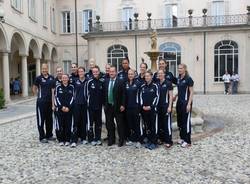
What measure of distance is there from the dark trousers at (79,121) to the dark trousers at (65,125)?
0.12 m

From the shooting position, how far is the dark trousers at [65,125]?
9.20 meters

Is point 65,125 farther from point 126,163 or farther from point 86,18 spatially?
point 86,18

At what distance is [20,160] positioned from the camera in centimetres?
784

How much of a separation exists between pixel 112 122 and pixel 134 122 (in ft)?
1.71

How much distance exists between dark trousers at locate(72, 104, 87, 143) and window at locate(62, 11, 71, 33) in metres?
27.2

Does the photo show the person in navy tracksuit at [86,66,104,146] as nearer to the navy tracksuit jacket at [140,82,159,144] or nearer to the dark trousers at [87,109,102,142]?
the dark trousers at [87,109,102,142]

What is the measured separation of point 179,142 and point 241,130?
111 inches

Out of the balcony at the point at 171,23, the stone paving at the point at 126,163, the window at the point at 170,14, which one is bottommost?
the stone paving at the point at 126,163

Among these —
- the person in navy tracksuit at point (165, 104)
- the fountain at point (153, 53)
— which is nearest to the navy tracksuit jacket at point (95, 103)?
the person in navy tracksuit at point (165, 104)

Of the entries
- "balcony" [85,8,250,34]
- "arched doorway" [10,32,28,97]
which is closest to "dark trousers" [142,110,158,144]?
"arched doorway" [10,32,28,97]

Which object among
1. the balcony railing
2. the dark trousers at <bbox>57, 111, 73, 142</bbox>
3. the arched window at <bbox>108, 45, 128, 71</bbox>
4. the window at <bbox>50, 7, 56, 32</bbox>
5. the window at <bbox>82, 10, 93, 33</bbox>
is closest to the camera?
the dark trousers at <bbox>57, 111, 73, 142</bbox>

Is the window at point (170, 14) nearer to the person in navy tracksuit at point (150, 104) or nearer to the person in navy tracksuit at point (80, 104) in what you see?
the person in navy tracksuit at point (80, 104)

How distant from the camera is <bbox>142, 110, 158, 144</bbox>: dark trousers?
872 centimetres

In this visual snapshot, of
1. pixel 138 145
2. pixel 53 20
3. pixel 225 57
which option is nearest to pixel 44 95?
pixel 138 145
